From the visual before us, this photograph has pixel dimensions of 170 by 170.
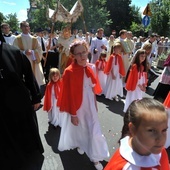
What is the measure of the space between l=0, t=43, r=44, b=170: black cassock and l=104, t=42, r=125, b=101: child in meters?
4.29

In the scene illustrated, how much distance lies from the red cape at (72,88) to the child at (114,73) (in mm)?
3446

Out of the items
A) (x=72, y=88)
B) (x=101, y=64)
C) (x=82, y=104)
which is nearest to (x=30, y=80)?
(x=72, y=88)

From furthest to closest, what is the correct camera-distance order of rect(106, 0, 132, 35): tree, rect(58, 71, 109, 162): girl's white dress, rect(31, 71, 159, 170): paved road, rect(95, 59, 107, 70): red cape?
rect(106, 0, 132, 35): tree < rect(95, 59, 107, 70): red cape < rect(31, 71, 159, 170): paved road < rect(58, 71, 109, 162): girl's white dress

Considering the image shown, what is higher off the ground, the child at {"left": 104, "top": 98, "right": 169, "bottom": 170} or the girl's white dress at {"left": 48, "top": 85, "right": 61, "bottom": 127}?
the child at {"left": 104, "top": 98, "right": 169, "bottom": 170}

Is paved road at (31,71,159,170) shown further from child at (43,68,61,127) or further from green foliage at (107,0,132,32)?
green foliage at (107,0,132,32)

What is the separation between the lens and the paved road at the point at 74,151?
3.40 meters

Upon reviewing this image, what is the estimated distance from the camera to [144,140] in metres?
1.46

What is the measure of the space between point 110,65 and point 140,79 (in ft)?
5.17

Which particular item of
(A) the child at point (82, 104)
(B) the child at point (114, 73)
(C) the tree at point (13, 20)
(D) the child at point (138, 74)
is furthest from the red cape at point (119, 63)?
(C) the tree at point (13, 20)

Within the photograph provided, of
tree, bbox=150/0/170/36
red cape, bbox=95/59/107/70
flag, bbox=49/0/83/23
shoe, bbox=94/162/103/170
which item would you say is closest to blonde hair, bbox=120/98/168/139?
shoe, bbox=94/162/103/170

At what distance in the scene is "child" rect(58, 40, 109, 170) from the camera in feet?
10.1

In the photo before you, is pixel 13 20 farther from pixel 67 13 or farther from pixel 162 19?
pixel 67 13

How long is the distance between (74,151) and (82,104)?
103cm

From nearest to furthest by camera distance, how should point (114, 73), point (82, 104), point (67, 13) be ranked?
point (82, 104)
point (114, 73)
point (67, 13)
